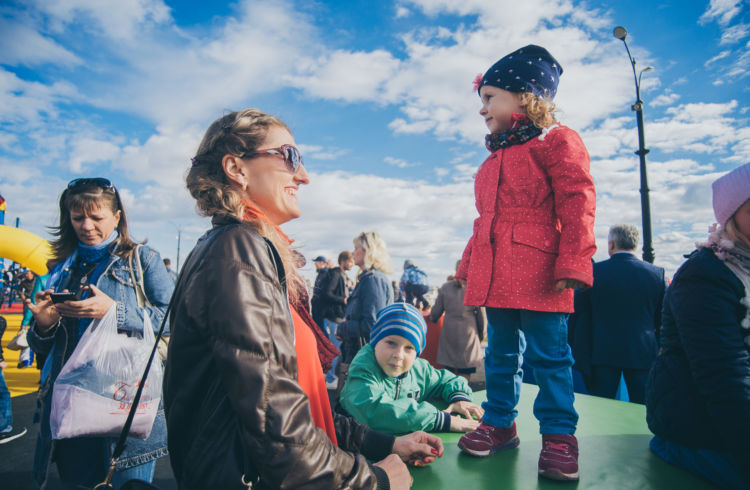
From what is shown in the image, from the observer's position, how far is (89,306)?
82.2 inches

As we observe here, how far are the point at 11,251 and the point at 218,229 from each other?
11.7 meters

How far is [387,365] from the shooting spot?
274 cm

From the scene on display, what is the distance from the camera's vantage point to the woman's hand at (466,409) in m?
2.86

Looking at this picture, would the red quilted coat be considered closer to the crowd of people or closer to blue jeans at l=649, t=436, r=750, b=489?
the crowd of people

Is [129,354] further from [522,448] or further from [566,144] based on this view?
[566,144]

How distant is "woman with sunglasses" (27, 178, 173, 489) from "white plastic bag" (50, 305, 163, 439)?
0.34 ft

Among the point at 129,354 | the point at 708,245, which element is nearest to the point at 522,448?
the point at 708,245

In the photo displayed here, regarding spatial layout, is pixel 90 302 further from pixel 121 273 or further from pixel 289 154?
pixel 289 154

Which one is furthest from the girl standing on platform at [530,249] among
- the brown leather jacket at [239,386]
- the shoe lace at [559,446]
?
the brown leather jacket at [239,386]

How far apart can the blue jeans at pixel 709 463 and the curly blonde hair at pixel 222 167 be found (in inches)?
76.1

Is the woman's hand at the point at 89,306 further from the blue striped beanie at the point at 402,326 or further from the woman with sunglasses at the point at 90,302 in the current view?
the blue striped beanie at the point at 402,326

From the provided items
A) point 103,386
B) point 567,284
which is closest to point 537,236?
point 567,284

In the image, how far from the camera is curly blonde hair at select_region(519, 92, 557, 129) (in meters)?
2.30

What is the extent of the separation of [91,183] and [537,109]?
263 cm
